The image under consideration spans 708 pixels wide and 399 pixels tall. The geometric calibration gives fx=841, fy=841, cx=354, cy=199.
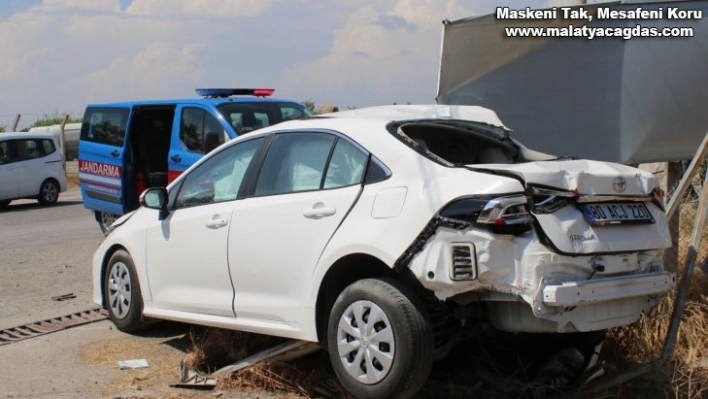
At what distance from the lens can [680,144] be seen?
693cm

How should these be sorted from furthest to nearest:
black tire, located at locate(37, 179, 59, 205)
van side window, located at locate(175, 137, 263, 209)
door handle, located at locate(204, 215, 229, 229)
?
1. black tire, located at locate(37, 179, 59, 205)
2. van side window, located at locate(175, 137, 263, 209)
3. door handle, located at locate(204, 215, 229, 229)

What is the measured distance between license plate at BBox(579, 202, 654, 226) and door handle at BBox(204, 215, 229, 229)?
8.09 feet

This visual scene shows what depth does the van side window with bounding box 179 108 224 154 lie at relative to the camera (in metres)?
10.0

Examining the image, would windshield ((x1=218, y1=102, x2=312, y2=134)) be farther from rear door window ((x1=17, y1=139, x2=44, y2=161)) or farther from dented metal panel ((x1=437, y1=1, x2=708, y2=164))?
rear door window ((x1=17, y1=139, x2=44, y2=161))

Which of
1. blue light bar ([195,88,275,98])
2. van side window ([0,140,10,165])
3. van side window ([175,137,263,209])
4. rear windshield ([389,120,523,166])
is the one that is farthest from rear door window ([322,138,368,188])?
van side window ([0,140,10,165])

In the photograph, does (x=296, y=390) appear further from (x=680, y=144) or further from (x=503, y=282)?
(x=680, y=144)

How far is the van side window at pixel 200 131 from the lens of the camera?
10023mm

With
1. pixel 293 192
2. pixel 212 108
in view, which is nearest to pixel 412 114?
pixel 293 192

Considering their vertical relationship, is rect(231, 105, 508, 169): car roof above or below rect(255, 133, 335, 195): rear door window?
above

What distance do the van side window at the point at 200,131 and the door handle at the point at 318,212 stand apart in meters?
4.96

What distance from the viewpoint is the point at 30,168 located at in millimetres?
19891

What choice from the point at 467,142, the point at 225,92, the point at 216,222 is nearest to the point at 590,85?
the point at 467,142

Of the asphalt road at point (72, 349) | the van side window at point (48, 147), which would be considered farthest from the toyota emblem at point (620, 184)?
the van side window at point (48, 147)

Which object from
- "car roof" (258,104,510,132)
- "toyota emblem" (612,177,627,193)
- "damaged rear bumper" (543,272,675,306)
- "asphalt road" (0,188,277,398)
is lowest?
"asphalt road" (0,188,277,398)
